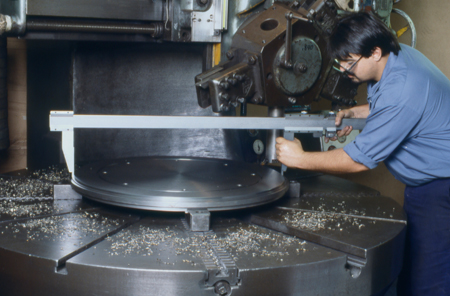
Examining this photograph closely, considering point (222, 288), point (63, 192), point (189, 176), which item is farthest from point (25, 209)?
point (222, 288)

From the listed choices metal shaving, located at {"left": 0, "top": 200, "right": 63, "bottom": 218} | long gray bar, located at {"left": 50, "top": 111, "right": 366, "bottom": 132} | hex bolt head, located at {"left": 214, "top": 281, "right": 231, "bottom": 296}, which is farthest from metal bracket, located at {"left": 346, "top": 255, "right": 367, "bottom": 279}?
metal shaving, located at {"left": 0, "top": 200, "right": 63, "bottom": 218}

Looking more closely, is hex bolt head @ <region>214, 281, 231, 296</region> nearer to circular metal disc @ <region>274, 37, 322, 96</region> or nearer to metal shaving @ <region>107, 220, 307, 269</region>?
metal shaving @ <region>107, 220, 307, 269</region>

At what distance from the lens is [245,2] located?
1837 millimetres

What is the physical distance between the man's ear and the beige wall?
1787 mm

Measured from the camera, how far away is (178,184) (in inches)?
60.4

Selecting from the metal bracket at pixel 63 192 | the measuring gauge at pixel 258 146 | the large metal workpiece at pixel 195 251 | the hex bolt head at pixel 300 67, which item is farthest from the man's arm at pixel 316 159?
the metal bracket at pixel 63 192

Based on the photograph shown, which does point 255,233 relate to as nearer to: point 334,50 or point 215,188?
point 215,188

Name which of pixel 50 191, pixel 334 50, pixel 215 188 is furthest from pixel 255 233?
pixel 50 191

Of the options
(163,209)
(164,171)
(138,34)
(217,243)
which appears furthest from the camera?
(138,34)

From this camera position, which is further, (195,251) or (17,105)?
(17,105)

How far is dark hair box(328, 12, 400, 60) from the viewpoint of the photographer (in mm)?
1455

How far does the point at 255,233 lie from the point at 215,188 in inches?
10.1

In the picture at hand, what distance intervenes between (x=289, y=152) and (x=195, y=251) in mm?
626

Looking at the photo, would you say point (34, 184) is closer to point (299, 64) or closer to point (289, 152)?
point (289, 152)
